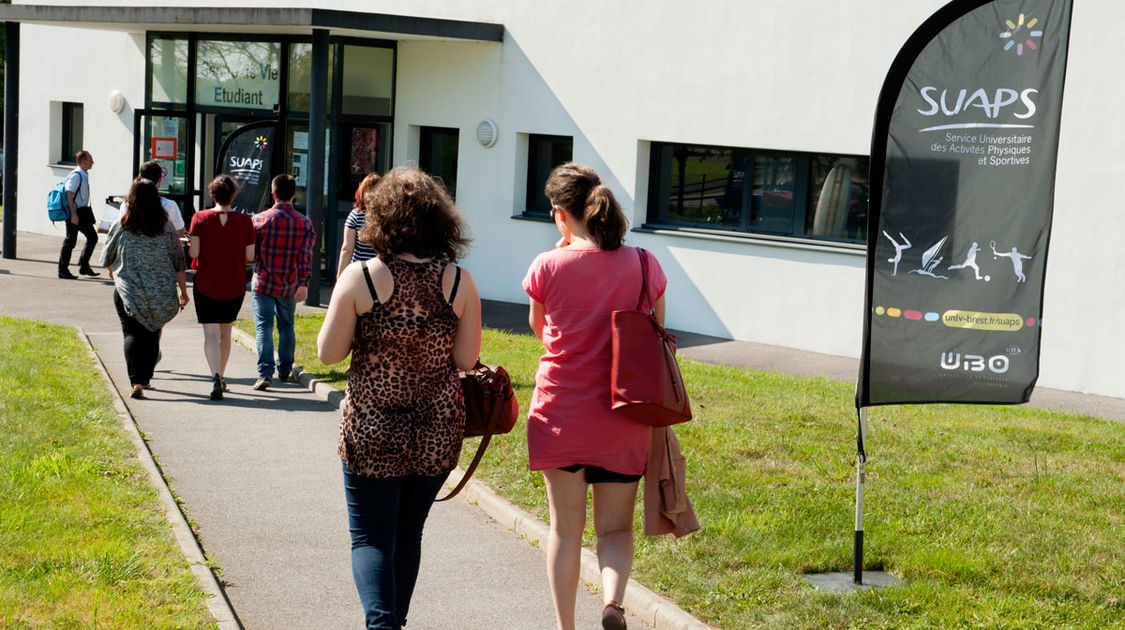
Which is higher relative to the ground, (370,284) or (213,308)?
(370,284)

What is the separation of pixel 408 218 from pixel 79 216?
50.1 ft

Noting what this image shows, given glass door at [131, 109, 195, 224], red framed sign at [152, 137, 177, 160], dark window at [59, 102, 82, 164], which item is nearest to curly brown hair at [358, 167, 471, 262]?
glass door at [131, 109, 195, 224]

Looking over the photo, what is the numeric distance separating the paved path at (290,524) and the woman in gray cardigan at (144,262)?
2.44ft

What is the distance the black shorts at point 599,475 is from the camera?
481 cm

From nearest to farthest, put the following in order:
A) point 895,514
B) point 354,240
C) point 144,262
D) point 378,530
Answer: point 378,530 → point 895,514 → point 144,262 → point 354,240

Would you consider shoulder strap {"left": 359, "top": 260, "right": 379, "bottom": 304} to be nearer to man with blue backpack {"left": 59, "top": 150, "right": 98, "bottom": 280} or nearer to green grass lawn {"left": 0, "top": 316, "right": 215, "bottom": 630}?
green grass lawn {"left": 0, "top": 316, "right": 215, "bottom": 630}

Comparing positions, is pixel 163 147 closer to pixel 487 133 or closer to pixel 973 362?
pixel 487 133

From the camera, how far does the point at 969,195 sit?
5.24 m

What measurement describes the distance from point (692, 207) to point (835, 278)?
235cm

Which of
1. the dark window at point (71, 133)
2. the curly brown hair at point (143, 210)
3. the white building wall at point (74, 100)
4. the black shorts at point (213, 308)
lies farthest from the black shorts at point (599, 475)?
the dark window at point (71, 133)

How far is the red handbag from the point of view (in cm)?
465

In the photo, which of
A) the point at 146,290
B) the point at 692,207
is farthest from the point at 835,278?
the point at 146,290

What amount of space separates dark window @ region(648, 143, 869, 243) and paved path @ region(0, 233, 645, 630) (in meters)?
6.47

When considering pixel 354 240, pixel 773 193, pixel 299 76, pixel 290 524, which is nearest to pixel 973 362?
pixel 290 524
